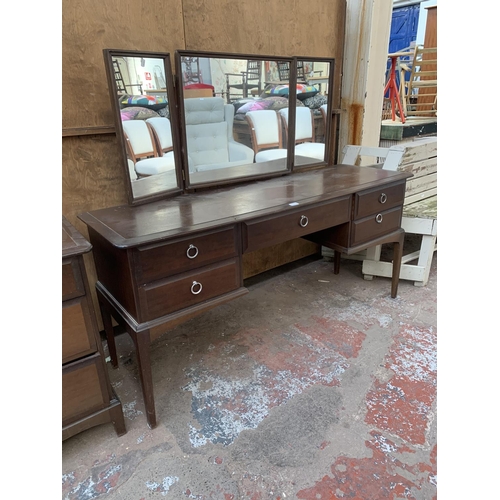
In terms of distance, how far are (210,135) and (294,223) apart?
65cm

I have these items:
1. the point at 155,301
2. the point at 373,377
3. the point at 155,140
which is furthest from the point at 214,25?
the point at 373,377

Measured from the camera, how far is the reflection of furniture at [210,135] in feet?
6.05

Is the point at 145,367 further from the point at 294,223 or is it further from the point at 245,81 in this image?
the point at 245,81

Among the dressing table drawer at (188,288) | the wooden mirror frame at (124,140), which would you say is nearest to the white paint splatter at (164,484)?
the dressing table drawer at (188,288)

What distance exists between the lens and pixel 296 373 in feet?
6.04

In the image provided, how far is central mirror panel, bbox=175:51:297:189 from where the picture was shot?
1810 mm

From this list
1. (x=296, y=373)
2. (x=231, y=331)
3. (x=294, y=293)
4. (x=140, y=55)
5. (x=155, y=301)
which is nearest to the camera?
(x=155, y=301)

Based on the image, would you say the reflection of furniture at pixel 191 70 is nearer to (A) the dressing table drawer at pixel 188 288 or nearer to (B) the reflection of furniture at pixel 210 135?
(B) the reflection of furniture at pixel 210 135

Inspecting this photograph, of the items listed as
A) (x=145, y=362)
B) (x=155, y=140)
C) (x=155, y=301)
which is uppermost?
(x=155, y=140)

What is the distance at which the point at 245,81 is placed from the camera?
1.98 m

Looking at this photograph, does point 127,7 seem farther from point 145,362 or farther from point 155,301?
point 145,362

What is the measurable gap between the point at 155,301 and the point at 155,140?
78cm

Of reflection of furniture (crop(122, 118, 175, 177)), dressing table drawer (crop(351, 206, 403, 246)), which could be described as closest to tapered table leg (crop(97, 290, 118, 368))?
reflection of furniture (crop(122, 118, 175, 177))

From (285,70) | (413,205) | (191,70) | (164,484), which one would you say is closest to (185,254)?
(164,484)
